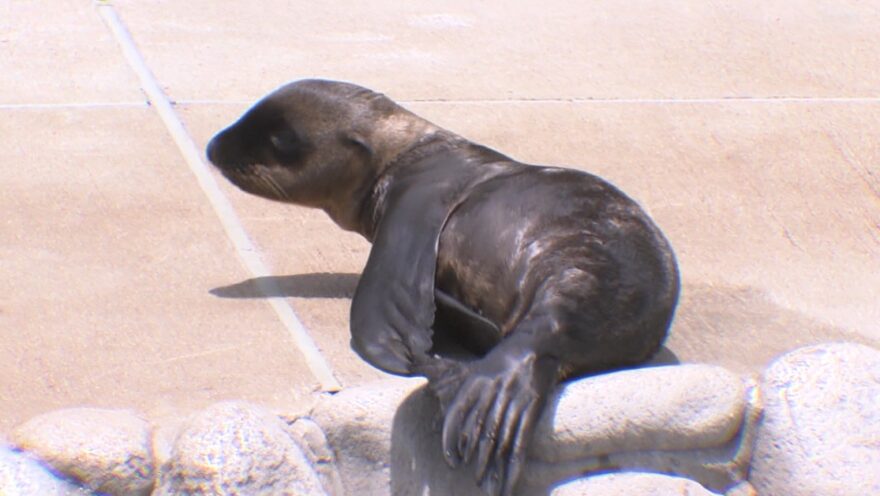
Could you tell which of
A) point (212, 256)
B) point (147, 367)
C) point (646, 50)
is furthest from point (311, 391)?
point (646, 50)

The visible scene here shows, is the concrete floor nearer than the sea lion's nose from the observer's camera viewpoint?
Yes

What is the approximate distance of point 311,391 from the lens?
4.90 metres

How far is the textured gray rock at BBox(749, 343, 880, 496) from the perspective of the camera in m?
4.43

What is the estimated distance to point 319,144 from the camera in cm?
598

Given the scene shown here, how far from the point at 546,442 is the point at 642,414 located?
0.29m

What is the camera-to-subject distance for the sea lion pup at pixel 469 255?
4332 millimetres

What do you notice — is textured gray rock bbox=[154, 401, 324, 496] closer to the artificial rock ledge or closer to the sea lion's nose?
the artificial rock ledge

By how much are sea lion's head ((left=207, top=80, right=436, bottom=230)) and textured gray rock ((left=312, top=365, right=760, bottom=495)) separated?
1622 mm

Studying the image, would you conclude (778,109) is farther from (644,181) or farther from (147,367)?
(147,367)

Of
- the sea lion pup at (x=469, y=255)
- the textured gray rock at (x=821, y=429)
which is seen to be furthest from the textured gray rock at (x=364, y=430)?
the textured gray rock at (x=821, y=429)

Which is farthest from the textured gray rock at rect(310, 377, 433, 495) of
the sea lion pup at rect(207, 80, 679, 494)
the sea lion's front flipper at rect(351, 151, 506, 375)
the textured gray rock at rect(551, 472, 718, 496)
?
the textured gray rock at rect(551, 472, 718, 496)

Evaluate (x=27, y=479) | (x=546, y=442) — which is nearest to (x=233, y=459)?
(x=27, y=479)

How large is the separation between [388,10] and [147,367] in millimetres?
4678

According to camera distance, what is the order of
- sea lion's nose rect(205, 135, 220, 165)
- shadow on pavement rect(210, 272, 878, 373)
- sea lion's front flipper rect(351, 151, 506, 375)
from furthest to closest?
1. sea lion's nose rect(205, 135, 220, 165)
2. shadow on pavement rect(210, 272, 878, 373)
3. sea lion's front flipper rect(351, 151, 506, 375)
